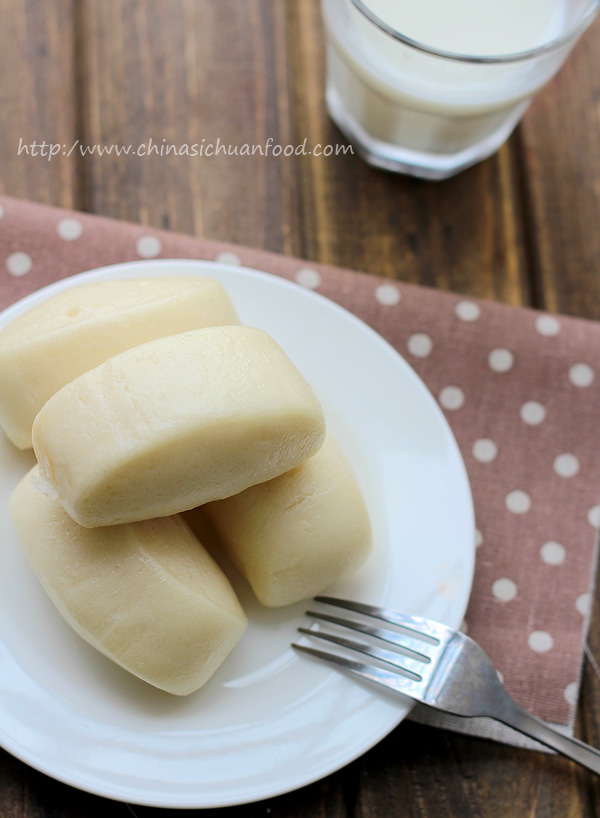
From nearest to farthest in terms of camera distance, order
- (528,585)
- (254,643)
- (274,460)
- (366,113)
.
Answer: (274,460) → (254,643) → (528,585) → (366,113)

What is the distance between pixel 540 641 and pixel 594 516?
0.59ft

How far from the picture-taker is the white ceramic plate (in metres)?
0.72

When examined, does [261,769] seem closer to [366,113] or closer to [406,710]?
[406,710]

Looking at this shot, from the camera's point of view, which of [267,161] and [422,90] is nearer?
[422,90]

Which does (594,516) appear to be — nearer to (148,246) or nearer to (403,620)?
(403,620)

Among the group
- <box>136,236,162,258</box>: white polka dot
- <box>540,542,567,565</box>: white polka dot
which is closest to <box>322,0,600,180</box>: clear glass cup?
<box>136,236,162,258</box>: white polka dot

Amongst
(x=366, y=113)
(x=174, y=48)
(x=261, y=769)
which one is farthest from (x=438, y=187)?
(x=261, y=769)

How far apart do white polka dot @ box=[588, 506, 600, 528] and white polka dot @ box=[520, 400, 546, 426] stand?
0.13 metres

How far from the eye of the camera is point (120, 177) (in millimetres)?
1065

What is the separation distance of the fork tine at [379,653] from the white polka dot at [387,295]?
44cm

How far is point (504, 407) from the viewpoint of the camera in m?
0.97

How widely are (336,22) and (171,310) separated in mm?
481

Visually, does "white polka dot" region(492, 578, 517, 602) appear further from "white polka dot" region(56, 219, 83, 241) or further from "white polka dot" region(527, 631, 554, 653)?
"white polka dot" region(56, 219, 83, 241)

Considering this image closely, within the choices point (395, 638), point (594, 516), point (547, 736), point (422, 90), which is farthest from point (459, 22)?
point (547, 736)
